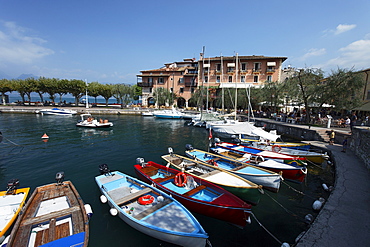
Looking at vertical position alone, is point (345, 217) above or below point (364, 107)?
below

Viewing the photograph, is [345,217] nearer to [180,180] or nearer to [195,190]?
[195,190]

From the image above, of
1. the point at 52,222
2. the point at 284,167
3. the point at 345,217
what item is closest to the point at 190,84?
the point at 284,167

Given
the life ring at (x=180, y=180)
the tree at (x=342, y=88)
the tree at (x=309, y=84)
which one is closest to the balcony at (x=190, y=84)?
the tree at (x=309, y=84)

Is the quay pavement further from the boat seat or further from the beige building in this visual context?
the beige building

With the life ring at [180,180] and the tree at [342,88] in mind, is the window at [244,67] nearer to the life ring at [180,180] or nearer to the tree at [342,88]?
the tree at [342,88]

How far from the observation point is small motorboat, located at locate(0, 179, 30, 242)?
22.1ft

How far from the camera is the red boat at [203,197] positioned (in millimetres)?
7301

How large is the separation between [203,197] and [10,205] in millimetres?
8526

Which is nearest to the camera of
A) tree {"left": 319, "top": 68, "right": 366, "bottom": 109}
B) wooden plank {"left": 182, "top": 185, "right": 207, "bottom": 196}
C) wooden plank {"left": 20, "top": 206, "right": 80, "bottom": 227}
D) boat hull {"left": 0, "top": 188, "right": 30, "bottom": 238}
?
wooden plank {"left": 20, "top": 206, "right": 80, "bottom": 227}

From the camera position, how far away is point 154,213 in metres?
6.99

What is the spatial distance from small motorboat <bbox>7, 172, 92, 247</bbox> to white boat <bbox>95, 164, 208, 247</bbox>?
114cm

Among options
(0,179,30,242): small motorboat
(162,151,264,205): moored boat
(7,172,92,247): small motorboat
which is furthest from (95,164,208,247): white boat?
(0,179,30,242): small motorboat

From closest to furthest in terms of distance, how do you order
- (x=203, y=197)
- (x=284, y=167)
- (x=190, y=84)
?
(x=203, y=197) → (x=284, y=167) → (x=190, y=84)

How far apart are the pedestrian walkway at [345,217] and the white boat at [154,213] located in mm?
3312
